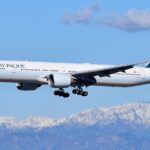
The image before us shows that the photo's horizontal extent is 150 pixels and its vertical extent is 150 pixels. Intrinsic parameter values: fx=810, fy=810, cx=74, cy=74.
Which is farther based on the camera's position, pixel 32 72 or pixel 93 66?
pixel 93 66

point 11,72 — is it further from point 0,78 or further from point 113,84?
point 113,84

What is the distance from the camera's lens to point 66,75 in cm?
12406

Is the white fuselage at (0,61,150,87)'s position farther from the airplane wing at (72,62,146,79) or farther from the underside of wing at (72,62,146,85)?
the airplane wing at (72,62,146,79)


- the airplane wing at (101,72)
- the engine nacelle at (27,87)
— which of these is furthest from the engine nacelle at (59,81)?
the engine nacelle at (27,87)

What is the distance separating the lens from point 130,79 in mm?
→ 131250

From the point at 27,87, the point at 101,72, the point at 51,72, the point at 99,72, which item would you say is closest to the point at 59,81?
the point at 51,72

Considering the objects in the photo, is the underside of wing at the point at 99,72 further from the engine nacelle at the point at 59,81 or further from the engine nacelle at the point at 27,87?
the engine nacelle at the point at 27,87

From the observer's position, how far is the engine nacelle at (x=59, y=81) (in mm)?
122113

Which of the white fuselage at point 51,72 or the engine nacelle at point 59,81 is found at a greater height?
the white fuselage at point 51,72

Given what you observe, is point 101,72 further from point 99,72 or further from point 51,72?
point 51,72

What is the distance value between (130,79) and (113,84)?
433 centimetres

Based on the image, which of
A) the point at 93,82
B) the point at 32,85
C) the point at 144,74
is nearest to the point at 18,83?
the point at 32,85

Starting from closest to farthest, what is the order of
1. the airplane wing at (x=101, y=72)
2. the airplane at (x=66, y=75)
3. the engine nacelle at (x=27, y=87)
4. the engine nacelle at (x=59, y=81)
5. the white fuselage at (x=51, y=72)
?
the white fuselage at (x=51, y=72) < the airplane at (x=66, y=75) < the engine nacelle at (x=59, y=81) < the airplane wing at (x=101, y=72) < the engine nacelle at (x=27, y=87)

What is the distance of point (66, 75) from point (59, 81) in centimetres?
223
